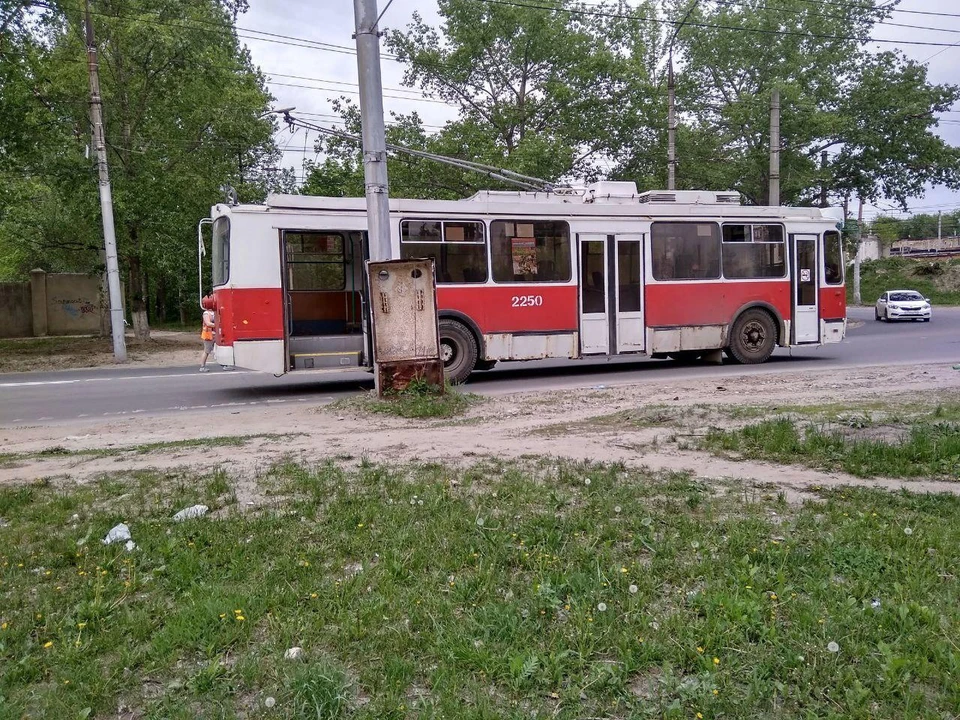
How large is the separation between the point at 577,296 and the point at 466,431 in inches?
270

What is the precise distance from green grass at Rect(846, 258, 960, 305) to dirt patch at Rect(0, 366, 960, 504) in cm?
4423

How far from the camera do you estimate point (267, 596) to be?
12.4 ft

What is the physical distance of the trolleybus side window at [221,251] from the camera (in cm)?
1289

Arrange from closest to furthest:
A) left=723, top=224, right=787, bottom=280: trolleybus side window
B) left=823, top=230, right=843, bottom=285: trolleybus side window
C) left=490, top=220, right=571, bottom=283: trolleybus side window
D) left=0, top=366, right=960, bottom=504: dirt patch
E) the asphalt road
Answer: left=0, top=366, right=960, bottom=504: dirt patch → the asphalt road → left=490, top=220, right=571, bottom=283: trolleybus side window → left=723, top=224, right=787, bottom=280: trolleybus side window → left=823, top=230, right=843, bottom=285: trolleybus side window

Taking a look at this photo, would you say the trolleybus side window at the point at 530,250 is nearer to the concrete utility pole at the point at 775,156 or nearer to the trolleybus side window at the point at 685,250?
the trolleybus side window at the point at 685,250

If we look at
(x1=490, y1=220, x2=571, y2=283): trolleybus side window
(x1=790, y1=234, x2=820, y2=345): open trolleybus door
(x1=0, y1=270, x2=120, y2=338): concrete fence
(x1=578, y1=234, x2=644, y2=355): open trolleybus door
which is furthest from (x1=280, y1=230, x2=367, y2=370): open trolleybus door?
(x1=0, y1=270, x2=120, y2=338): concrete fence

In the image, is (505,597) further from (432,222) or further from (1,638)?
(432,222)

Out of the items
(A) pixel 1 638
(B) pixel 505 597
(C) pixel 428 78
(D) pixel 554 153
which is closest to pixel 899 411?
(B) pixel 505 597

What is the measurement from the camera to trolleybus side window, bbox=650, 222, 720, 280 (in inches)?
607

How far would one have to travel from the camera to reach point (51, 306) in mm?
29391

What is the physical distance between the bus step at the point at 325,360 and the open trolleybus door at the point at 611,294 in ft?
14.4

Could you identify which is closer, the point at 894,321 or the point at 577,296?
the point at 577,296

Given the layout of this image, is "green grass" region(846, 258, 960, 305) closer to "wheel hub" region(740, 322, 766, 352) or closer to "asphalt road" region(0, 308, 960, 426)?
"asphalt road" region(0, 308, 960, 426)

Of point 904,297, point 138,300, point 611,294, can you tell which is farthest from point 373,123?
point 904,297
